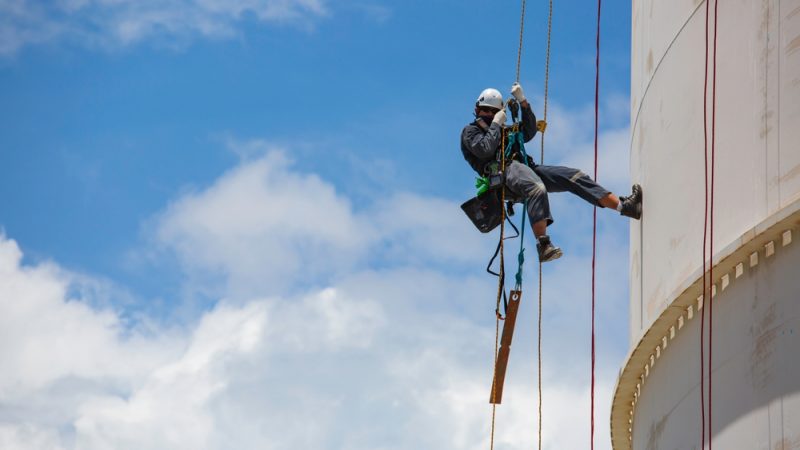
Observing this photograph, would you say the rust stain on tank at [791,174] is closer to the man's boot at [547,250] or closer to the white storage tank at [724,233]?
the white storage tank at [724,233]

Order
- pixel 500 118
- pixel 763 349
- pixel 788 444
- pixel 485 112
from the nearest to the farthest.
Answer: pixel 788 444, pixel 763 349, pixel 500 118, pixel 485 112

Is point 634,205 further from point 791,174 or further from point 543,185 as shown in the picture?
point 791,174

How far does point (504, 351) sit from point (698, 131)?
418 cm

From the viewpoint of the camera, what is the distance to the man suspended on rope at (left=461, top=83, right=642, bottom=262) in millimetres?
15547

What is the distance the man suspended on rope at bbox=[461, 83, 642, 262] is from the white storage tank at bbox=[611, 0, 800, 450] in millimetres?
499

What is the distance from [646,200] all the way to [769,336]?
368 cm

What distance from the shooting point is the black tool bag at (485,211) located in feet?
55.1

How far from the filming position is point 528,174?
53.0ft

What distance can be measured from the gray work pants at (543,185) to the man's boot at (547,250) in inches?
9.9

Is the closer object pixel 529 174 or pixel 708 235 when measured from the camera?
pixel 708 235

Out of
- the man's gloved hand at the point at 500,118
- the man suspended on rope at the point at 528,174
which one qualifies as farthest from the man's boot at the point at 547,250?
the man's gloved hand at the point at 500,118

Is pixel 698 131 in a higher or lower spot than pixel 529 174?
lower

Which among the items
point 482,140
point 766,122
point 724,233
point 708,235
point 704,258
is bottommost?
point 704,258

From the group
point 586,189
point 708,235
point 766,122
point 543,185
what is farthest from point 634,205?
point 766,122
